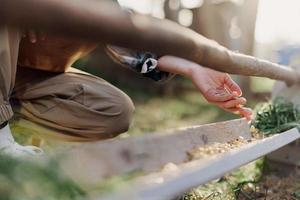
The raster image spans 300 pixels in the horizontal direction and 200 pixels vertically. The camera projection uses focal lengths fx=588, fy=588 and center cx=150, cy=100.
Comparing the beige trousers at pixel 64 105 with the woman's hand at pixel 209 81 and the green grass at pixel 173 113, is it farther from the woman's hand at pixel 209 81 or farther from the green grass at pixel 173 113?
the green grass at pixel 173 113

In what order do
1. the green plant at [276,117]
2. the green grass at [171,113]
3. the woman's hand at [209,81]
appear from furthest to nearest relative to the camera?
the green grass at [171,113] → the green plant at [276,117] → the woman's hand at [209,81]

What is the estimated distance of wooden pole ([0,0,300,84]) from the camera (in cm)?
80

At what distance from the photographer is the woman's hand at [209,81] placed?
190 centimetres

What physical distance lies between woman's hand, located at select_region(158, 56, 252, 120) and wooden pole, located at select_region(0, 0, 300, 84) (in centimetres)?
63

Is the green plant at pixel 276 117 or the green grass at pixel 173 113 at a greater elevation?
the green plant at pixel 276 117

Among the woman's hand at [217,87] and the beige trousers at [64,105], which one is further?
the beige trousers at [64,105]

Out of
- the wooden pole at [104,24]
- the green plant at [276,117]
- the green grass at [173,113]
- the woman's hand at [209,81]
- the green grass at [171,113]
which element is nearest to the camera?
the wooden pole at [104,24]

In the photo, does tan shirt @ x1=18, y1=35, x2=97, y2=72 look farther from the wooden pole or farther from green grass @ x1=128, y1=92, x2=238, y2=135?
green grass @ x1=128, y1=92, x2=238, y2=135

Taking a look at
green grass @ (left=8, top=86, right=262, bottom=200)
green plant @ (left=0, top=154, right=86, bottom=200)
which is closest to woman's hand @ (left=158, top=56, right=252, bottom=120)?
green grass @ (left=8, top=86, right=262, bottom=200)

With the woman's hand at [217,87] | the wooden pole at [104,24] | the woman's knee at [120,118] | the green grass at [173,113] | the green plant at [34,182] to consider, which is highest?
the wooden pole at [104,24]

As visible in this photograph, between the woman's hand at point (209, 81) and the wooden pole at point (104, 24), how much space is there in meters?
0.63

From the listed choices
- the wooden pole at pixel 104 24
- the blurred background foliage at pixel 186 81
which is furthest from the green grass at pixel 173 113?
the wooden pole at pixel 104 24

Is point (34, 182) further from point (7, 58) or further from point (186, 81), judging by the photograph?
point (186, 81)

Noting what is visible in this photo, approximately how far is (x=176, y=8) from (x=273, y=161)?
4453mm
